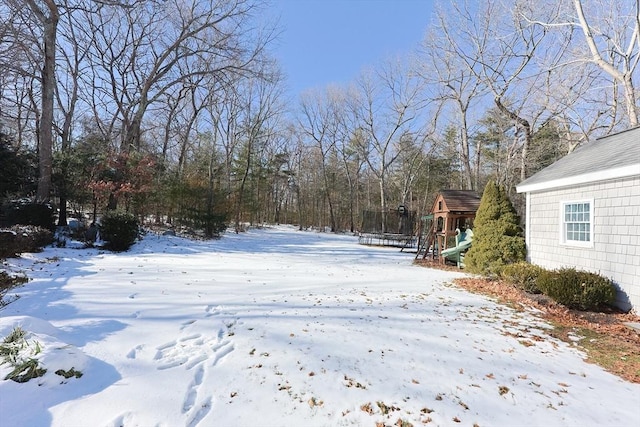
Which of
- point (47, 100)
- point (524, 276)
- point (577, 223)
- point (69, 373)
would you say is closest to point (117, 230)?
point (47, 100)

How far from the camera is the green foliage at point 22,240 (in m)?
7.40

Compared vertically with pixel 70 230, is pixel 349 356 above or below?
below

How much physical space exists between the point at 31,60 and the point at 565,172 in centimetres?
1795

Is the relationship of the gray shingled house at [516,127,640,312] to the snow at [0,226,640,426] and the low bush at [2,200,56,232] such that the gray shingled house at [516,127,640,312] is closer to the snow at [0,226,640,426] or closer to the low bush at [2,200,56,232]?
the snow at [0,226,640,426]

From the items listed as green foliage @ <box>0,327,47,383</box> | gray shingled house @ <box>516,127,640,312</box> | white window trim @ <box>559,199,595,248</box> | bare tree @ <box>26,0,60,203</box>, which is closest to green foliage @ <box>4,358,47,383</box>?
green foliage @ <box>0,327,47,383</box>

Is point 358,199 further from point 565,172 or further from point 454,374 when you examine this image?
point 454,374

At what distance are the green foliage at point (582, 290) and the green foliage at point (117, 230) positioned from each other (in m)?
11.3

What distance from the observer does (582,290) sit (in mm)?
5688

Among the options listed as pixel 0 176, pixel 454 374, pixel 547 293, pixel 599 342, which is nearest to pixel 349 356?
pixel 454 374

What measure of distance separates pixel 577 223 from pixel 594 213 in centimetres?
56

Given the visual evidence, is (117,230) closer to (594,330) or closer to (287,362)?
(287,362)

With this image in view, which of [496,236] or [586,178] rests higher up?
[586,178]

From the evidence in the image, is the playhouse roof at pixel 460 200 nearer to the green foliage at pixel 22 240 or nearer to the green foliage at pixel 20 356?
the green foliage at pixel 20 356

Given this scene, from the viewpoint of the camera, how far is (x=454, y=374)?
3.11m
